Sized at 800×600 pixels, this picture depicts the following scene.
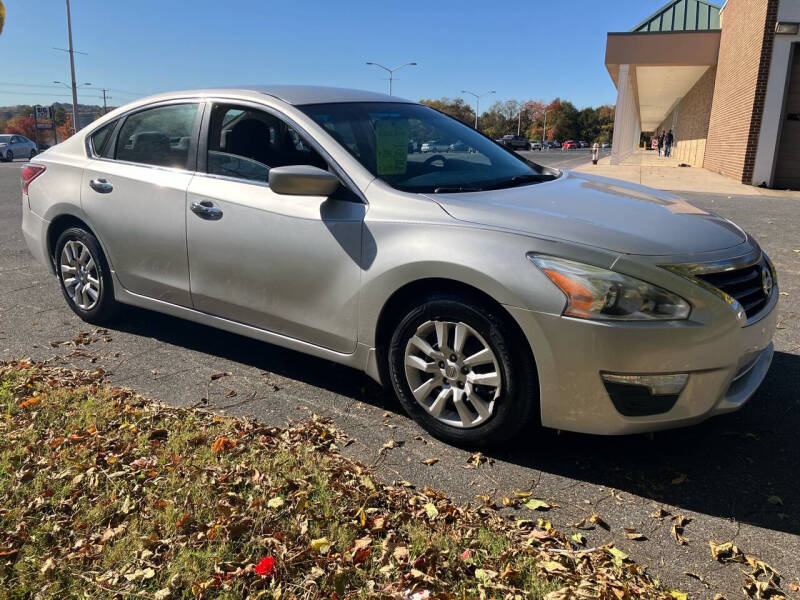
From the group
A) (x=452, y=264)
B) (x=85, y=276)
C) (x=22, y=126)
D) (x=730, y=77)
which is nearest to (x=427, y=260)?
(x=452, y=264)

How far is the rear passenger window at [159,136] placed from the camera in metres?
4.30

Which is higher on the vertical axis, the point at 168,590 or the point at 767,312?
the point at 767,312

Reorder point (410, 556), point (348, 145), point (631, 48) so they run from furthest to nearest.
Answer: point (631, 48)
point (348, 145)
point (410, 556)

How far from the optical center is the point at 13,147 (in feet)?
120

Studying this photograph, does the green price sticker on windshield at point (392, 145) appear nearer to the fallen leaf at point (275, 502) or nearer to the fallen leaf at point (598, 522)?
the fallen leaf at point (275, 502)

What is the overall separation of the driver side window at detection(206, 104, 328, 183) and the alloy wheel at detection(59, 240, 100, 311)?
4.63 ft

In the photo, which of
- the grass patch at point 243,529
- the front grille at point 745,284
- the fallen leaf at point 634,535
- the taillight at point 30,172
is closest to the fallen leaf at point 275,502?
the grass patch at point 243,529

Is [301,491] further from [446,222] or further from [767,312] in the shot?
[767,312]

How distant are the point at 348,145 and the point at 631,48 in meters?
27.9

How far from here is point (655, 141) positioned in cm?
6588

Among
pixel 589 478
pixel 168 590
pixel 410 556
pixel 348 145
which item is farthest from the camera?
pixel 348 145

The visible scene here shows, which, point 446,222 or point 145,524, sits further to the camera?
point 446,222

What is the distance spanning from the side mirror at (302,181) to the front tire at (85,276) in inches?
77.1

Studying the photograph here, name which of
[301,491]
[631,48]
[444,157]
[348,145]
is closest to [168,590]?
[301,491]
